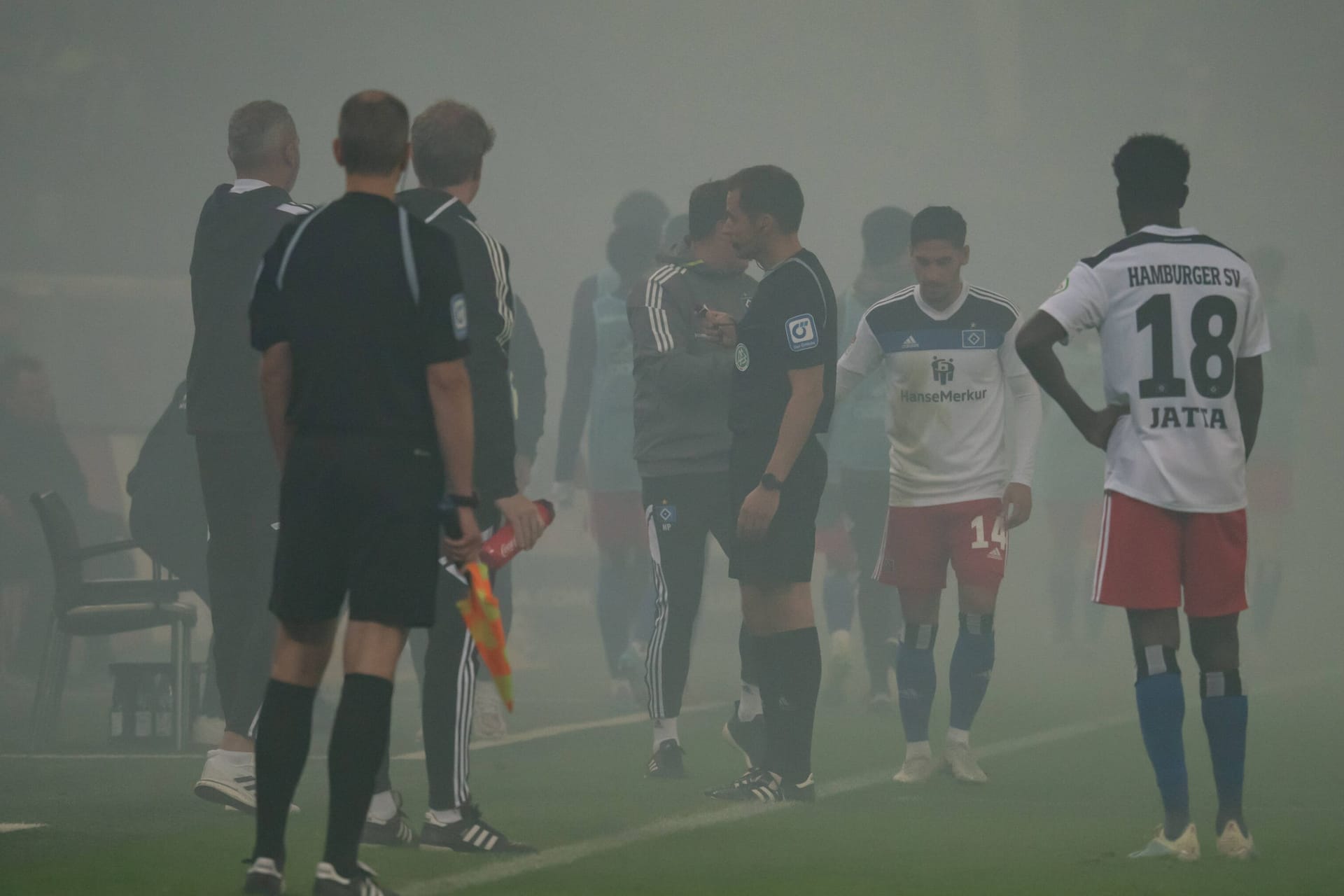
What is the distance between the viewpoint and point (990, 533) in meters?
5.99

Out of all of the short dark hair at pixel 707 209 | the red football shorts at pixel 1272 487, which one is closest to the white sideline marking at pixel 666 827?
the short dark hair at pixel 707 209

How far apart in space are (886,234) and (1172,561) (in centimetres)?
420

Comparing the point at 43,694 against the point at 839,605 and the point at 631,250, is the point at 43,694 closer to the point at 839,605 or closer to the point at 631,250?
the point at 631,250

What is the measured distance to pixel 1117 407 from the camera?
14.4ft

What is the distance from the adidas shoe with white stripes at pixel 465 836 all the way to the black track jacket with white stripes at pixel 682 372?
2.10 metres

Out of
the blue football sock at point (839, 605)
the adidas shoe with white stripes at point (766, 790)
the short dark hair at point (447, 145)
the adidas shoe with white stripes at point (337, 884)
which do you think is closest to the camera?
the adidas shoe with white stripes at point (337, 884)

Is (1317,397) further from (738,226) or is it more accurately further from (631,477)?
(738,226)

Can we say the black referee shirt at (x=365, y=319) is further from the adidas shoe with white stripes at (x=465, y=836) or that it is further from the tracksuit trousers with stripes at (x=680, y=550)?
the tracksuit trousers with stripes at (x=680, y=550)

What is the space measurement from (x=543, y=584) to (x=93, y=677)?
3961 mm

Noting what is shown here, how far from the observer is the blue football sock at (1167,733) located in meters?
4.22

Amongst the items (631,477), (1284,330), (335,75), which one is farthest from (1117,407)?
(335,75)

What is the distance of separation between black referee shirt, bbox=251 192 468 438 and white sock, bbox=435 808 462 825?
45.7 inches

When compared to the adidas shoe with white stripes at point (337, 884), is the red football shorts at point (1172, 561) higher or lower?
higher

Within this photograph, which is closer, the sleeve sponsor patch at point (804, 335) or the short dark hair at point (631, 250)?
the sleeve sponsor patch at point (804, 335)
